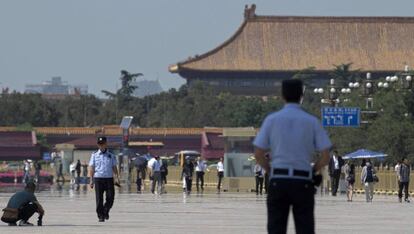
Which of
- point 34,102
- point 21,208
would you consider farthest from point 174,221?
point 34,102

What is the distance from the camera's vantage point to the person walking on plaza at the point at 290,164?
12.4 m

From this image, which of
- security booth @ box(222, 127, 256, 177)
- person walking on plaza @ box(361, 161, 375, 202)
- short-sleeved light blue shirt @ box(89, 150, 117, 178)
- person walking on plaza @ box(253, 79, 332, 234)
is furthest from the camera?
security booth @ box(222, 127, 256, 177)

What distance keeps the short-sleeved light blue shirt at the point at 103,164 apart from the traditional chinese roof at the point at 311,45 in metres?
115

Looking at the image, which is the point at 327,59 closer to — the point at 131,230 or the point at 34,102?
the point at 34,102

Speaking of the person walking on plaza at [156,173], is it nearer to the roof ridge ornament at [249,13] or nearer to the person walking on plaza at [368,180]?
the person walking on plaza at [368,180]

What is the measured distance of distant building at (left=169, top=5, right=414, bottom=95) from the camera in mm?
138375

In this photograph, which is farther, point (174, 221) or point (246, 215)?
point (246, 215)

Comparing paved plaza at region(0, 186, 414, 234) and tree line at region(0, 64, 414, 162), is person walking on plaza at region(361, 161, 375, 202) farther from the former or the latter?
tree line at region(0, 64, 414, 162)

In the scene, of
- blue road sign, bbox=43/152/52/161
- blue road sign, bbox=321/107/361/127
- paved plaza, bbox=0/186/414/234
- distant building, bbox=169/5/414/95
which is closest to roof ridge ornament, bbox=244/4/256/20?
distant building, bbox=169/5/414/95

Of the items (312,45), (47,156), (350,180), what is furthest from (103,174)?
(312,45)

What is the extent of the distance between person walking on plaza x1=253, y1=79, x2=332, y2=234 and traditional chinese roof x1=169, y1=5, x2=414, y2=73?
12520cm

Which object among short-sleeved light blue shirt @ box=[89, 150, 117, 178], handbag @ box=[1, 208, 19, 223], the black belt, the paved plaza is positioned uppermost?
short-sleeved light blue shirt @ box=[89, 150, 117, 178]

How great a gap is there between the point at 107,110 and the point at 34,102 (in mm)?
11574

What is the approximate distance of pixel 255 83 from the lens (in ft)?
464
